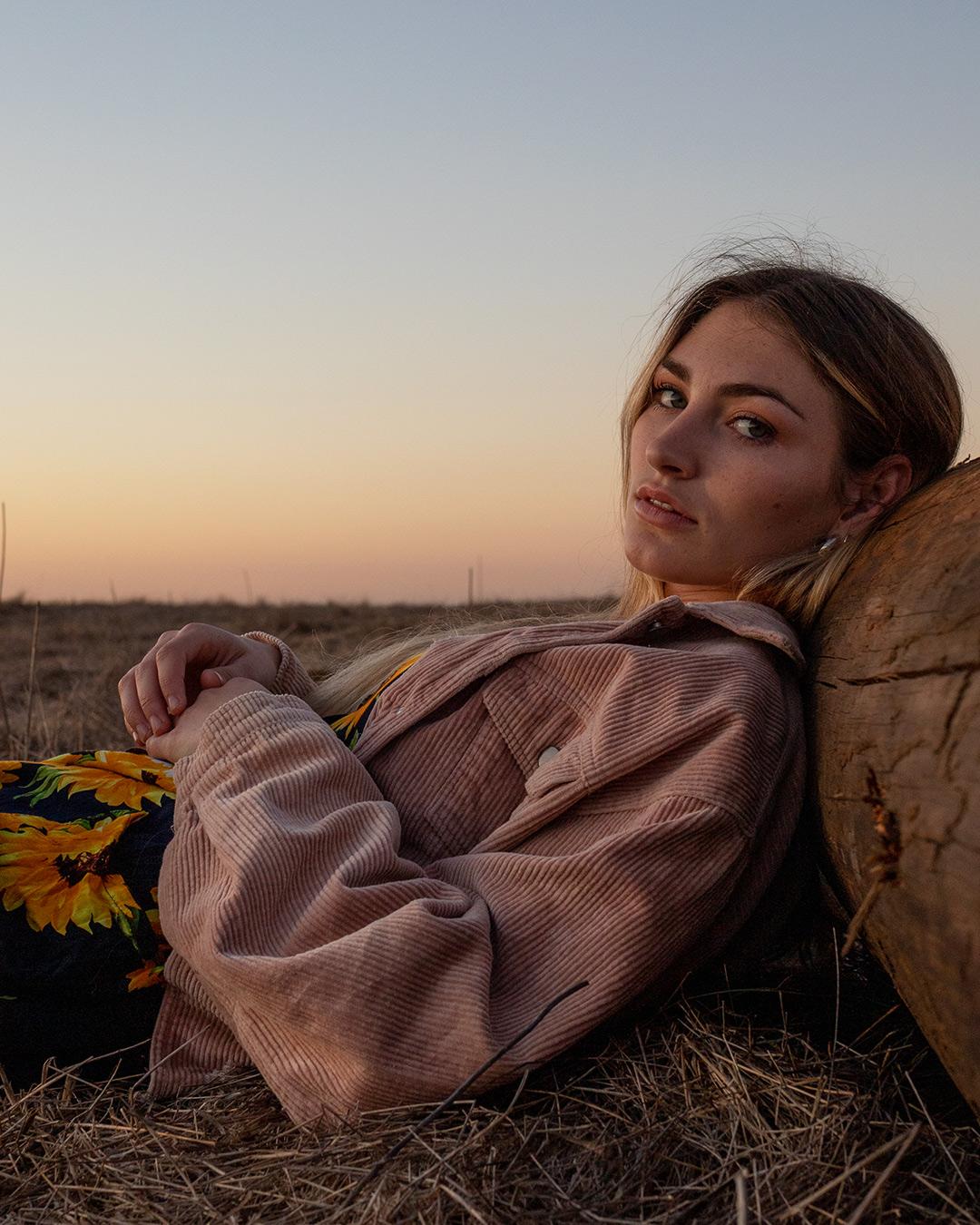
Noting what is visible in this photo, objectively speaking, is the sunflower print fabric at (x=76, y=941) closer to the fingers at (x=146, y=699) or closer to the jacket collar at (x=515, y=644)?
the fingers at (x=146, y=699)

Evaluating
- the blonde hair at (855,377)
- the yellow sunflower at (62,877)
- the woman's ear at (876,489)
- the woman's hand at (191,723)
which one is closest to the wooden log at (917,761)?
the blonde hair at (855,377)

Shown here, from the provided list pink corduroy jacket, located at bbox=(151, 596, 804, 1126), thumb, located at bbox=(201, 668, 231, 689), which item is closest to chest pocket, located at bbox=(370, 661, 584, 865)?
pink corduroy jacket, located at bbox=(151, 596, 804, 1126)

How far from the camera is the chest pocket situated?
205 cm

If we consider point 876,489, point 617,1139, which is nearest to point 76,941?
point 617,1139

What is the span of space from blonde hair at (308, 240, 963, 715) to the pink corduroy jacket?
19 centimetres

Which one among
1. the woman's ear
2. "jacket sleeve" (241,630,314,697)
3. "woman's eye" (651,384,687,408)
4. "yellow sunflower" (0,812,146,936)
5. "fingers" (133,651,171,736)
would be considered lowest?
"yellow sunflower" (0,812,146,936)

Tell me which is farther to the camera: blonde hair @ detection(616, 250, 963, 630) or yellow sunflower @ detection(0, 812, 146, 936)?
blonde hair @ detection(616, 250, 963, 630)

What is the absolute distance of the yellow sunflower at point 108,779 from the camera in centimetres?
229

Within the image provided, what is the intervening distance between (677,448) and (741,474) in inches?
5.7

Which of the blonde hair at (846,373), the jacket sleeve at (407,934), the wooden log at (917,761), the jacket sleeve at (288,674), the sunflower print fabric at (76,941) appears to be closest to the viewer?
the wooden log at (917,761)

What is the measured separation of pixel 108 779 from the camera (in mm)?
2352

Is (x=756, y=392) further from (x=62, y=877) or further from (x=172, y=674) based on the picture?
(x=62, y=877)

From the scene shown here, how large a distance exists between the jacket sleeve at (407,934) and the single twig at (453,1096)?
1.2 inches

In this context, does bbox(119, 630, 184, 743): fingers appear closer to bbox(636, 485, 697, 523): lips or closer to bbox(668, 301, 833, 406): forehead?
bbox(636, 485, 697, 523): lips
